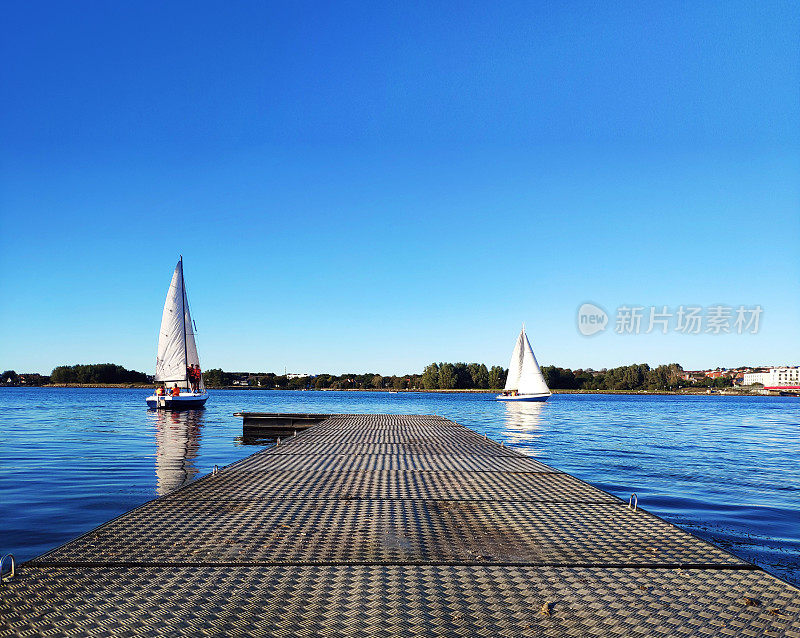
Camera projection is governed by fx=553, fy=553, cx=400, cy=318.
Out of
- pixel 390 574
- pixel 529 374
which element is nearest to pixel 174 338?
pixel 529 374

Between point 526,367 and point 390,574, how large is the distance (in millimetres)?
62781

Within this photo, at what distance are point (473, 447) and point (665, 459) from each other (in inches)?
355

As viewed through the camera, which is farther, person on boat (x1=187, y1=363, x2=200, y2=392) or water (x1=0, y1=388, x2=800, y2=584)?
person on boat (x1=187, y1=363, x2=200, y2=392)

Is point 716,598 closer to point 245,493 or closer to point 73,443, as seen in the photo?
point 245,493

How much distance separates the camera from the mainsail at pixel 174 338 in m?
45.7

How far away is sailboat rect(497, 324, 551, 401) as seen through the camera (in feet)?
213

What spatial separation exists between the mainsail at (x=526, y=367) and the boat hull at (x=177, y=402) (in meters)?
36.2

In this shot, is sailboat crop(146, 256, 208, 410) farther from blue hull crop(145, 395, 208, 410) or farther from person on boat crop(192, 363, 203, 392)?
person on boat crop(192, 363, 203, 392)

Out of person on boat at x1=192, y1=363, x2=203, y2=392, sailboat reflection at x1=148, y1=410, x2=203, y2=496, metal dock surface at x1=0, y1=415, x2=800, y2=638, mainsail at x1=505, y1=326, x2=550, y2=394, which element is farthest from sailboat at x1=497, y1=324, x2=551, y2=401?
metal dock surface at x1=0, y1=415, x2=800, y2=638

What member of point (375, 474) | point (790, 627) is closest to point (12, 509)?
point (375, 474)

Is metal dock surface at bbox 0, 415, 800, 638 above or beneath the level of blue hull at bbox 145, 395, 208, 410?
above

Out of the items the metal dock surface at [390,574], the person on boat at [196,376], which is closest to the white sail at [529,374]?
the person on boat at [196,376]

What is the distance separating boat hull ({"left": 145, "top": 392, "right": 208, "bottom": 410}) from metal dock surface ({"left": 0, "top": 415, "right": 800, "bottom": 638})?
38572 mm

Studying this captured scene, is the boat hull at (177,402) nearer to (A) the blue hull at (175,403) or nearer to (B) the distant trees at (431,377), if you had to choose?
(A) the blue hull at (175,403)
